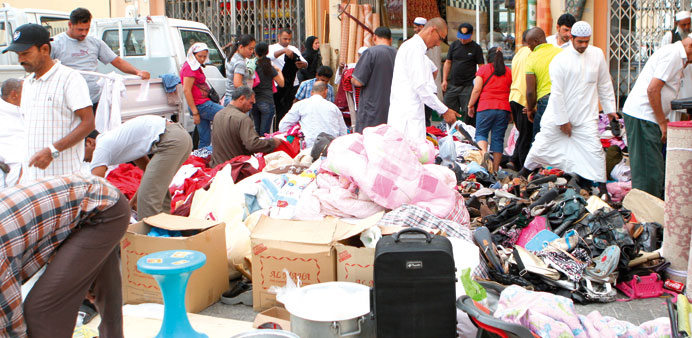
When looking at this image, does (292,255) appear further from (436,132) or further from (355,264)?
(436,132)

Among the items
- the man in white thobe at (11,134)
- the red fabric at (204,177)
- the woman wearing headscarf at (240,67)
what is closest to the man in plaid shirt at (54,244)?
the red fabric at (204,177)

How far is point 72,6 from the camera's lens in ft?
54.7

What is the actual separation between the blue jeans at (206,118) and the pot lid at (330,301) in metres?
5.09

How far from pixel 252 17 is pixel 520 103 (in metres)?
6.54

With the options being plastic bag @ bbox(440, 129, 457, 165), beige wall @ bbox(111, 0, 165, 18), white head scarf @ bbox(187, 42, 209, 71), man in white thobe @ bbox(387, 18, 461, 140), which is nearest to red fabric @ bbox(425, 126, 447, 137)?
plastic bag @ bbox(440, 129, 457, 165)

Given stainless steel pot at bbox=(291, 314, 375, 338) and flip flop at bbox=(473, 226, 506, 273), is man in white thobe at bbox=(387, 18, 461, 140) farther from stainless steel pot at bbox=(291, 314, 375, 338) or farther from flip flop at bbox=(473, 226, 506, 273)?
stainless steel pot at bbox=(291, 314, 375, 338)

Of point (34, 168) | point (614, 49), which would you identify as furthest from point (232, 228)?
point (614, 49)

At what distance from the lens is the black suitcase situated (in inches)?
131

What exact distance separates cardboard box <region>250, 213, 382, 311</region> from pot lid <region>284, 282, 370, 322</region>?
1.06 ft

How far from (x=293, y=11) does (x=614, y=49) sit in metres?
5.60

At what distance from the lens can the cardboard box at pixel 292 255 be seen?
4148 mm

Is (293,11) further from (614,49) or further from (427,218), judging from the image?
(427,218)

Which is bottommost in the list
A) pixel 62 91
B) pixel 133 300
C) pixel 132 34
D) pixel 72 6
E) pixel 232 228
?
pixel 133 300

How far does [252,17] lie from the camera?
12.7 m
